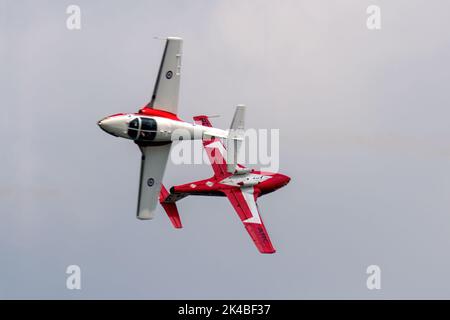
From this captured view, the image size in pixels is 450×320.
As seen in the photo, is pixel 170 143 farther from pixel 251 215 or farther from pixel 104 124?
pixel 251 215

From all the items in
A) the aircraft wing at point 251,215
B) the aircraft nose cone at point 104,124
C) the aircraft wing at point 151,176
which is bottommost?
the aircraft wing at point 251,215

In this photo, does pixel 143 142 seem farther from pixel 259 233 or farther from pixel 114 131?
pixel 259 233

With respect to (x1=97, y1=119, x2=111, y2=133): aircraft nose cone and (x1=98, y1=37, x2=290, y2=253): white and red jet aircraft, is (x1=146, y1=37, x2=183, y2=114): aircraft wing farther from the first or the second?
(x1=97, y1=119, x2=111, y2=133): aircraft nose cone

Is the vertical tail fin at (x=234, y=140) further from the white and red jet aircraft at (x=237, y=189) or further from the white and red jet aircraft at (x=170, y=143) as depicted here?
the white and red jet aircraft at (x=237, y=189)

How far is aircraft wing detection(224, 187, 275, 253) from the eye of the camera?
6631 centimetres

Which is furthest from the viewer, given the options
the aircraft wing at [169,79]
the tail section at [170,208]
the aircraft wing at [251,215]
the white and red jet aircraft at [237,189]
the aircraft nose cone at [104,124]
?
the tail section at [170,208]

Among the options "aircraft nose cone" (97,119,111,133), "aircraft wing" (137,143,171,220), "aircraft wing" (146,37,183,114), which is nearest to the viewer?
"aircraft nose cone" (97,119,111,133)

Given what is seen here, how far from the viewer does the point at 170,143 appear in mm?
65500

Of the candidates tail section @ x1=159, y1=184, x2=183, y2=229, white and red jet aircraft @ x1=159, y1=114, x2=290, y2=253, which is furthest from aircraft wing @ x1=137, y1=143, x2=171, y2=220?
tail section @ x1=159, y1=184, x2=183, y2=229

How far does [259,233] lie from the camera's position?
66938 mm

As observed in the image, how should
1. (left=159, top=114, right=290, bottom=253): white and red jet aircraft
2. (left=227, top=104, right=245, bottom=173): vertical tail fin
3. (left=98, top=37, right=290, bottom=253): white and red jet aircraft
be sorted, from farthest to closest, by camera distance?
(left=159, top=114, right=290, bottom=253): white and red jet aircraft, (left=227, top=104, right=245, bottom=173): vertical tail fin, (left=98, top=37, right=290, bottom=253): white and red jet aircraft

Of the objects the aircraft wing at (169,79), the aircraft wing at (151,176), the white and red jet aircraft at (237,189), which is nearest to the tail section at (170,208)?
the white and red jet aircraft at (237,189)

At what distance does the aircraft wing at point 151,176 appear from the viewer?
65.2 meters

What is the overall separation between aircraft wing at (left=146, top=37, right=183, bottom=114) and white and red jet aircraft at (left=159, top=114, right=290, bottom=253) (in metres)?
3.48
